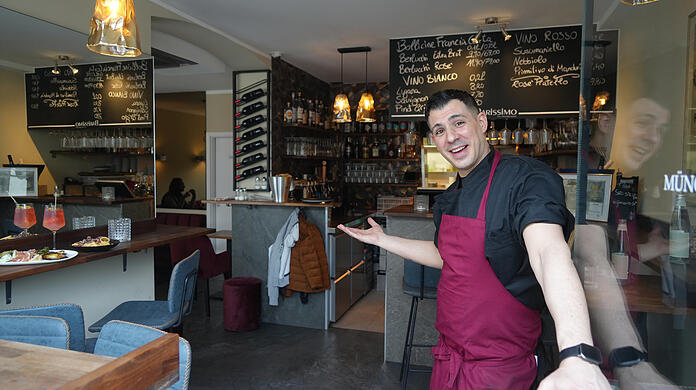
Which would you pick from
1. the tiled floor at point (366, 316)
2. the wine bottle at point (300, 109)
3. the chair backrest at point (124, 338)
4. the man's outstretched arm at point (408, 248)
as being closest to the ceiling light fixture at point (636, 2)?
the man's outstretched arm at point (408, 248)

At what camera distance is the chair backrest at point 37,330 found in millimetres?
1687

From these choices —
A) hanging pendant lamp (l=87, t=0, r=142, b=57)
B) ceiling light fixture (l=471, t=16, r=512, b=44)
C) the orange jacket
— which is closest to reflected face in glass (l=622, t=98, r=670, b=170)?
hanging pendant lamp (l=87, t=0, r=142, b=57)

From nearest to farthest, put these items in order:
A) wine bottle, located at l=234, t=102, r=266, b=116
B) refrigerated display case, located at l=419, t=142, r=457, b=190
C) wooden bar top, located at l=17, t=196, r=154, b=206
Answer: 1. wooden bar top, located at l=17, t=196, r=154, b=206
2. wine bottle, located at l=234, t=102, r=266, b=116
3. refrigerated display case, located at l=419, t=142, r=457, b=190

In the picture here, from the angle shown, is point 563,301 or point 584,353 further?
point 563,301

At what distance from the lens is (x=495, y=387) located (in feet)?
5.39

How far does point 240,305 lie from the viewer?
440cm

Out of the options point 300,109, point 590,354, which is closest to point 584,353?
point 590,354

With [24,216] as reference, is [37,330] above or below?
below

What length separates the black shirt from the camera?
137 cm

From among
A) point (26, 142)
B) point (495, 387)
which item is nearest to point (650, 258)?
point (495, 387)

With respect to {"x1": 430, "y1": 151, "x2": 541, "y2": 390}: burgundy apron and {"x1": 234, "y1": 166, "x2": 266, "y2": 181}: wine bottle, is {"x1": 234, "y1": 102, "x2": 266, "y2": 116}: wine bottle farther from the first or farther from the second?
{"x1": 430, "y1": 151, "x2": 541, "y2": 390}: burgundy apron

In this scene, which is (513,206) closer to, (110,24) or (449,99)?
(449,99)

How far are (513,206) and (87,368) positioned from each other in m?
1.30

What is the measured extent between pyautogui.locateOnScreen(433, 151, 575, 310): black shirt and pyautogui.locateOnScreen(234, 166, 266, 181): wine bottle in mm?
4621
